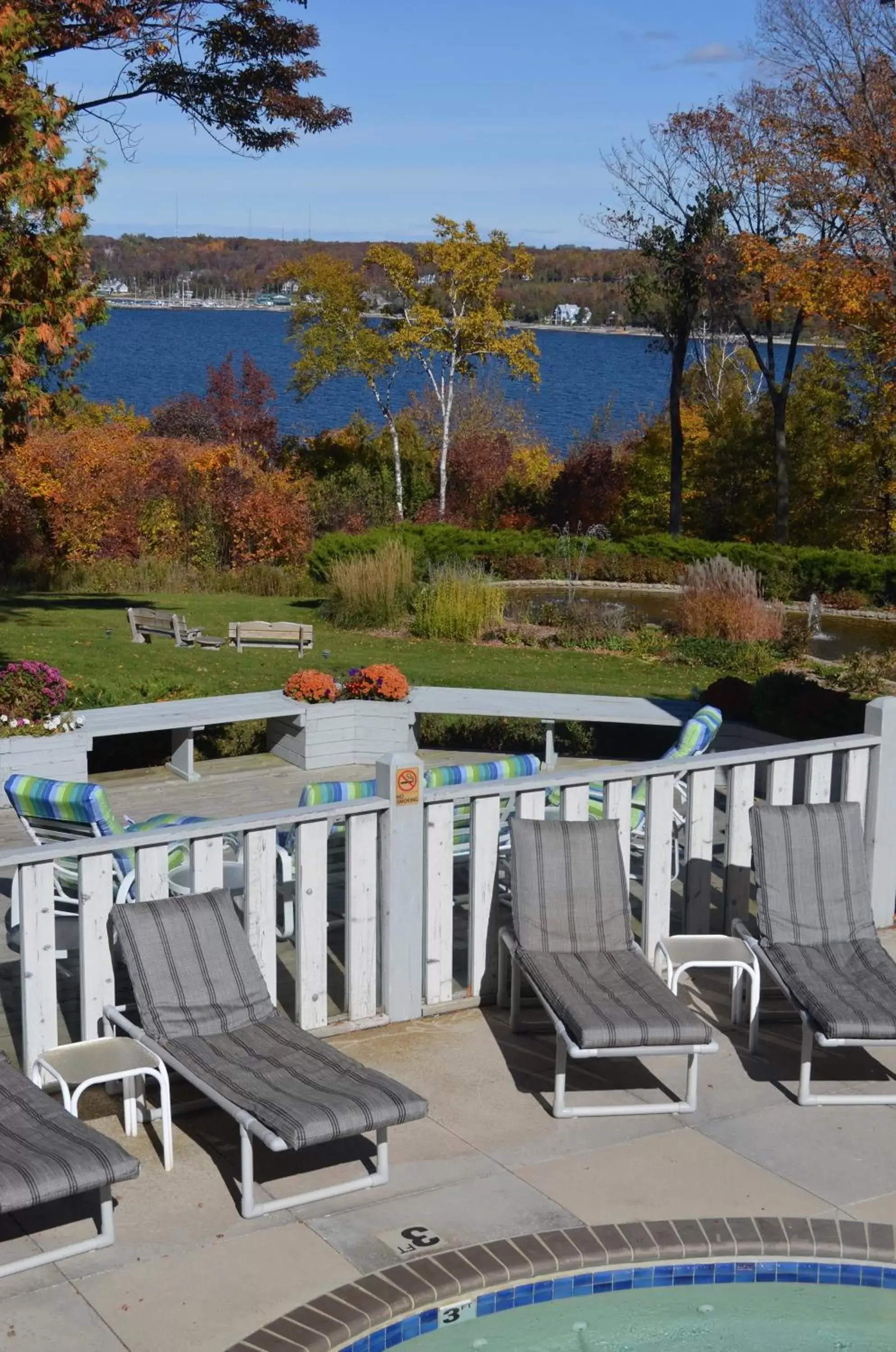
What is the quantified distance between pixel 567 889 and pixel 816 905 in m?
1.02

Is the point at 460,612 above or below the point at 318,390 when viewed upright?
below

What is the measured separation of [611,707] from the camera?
11.4 m

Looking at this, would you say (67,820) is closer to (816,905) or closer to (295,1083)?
(295,1083)

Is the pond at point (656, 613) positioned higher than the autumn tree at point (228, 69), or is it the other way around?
the autumn tree at point (228, 69)

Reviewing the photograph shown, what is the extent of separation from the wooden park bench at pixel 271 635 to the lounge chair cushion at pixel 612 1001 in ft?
35.2

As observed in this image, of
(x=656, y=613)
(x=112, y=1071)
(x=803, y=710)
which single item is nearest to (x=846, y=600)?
(x=656, y=613)

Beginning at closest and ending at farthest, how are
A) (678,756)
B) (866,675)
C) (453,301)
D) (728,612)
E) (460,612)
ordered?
(678,756), (866,675), (460,612), (728,612), (453,301)

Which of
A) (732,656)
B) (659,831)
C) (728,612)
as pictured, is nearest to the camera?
(659,831)

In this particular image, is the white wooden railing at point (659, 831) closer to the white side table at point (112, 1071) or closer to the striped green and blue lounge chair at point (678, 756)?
the striped green and blue lounge chair at point (678, 756)

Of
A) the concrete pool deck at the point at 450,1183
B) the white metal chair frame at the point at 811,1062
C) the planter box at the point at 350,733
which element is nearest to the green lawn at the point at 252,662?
the planter box at the point at 350,733

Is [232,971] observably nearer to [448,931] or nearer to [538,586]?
[448,931]

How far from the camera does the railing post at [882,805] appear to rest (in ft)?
20.9

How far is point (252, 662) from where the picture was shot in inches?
601

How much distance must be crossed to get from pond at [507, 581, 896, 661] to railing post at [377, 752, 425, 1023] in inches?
489
